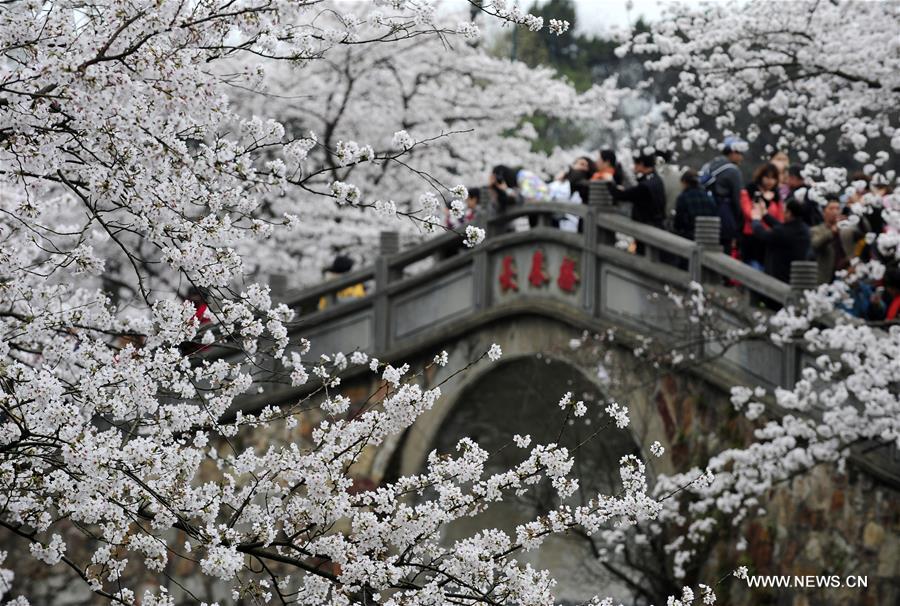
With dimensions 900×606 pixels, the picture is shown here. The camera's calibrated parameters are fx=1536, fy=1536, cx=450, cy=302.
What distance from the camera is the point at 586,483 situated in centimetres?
1416

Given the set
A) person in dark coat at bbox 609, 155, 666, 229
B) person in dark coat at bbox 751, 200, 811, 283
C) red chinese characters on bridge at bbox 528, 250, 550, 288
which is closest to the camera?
person in dark coat at bbox 751, 200, 811, 283

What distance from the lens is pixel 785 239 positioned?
11.8m

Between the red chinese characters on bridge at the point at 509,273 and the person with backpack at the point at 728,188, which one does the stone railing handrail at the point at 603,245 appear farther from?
the person with backpack at the point at 728,188

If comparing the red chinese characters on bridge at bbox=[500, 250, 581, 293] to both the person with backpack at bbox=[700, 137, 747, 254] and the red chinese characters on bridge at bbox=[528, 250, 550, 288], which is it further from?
the person with backpack at bbox=[700, 137, 747, 254]

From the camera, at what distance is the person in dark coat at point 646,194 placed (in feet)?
42.3

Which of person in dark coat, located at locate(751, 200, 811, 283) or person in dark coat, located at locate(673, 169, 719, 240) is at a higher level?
person in dark coat, located at locate(673, 169, 719, 240)

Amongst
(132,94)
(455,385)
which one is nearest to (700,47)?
(455,385)

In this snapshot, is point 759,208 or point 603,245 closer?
point 759,208

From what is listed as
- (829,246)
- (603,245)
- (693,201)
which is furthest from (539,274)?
(829,246)

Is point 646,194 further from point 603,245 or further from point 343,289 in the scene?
point 343,289

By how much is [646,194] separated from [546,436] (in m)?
2.61

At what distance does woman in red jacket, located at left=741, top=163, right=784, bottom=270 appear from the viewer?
12.3 m

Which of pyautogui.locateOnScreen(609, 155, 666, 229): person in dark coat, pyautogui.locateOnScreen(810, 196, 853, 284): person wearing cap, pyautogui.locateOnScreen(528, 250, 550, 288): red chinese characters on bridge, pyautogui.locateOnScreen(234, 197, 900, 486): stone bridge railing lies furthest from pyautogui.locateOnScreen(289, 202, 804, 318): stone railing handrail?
pyautogui.locateOnScreen(810, 196, 853, 284): person wearing cap

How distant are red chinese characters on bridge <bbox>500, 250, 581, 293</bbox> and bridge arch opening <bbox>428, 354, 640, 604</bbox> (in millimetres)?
661
